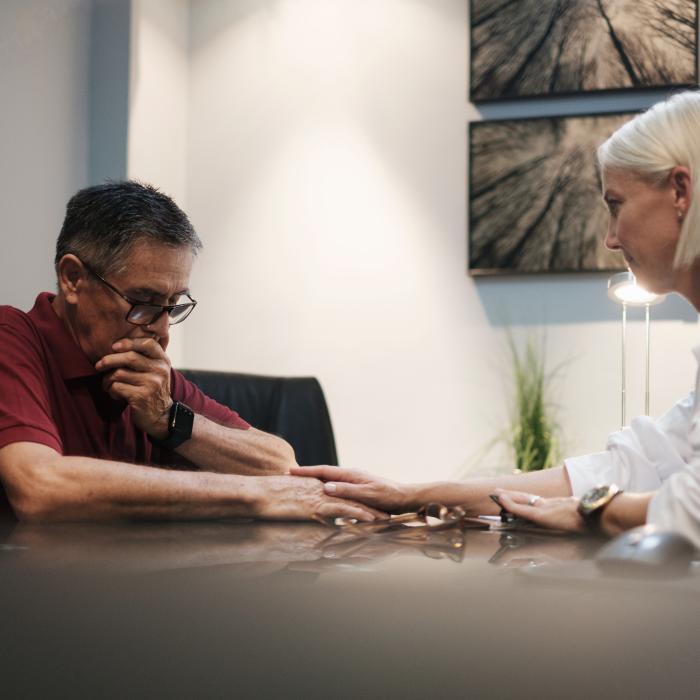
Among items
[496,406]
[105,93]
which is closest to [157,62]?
[105,93]

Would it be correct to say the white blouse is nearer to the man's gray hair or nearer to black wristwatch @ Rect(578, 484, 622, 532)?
black wristwatch @ Rect(578, 484, 622, 532)

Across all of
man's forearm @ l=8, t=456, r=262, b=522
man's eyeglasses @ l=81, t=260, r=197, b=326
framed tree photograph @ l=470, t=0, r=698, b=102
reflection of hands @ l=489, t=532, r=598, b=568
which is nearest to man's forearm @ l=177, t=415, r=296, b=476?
man's eyeglasses @ l=81, t=260, r=197, b=326

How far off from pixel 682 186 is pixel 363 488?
23.3 inches

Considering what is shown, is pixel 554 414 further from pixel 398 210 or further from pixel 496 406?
pixel 398 210

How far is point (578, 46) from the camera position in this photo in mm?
3414

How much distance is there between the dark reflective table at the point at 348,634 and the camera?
0.22 meters

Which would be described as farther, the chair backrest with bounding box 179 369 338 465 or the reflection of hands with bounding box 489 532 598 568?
the chair backrest with bounding box 179 369 338 465

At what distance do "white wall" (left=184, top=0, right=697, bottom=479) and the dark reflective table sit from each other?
10.4 feet

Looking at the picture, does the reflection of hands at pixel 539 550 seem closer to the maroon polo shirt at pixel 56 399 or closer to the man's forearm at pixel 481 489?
the man's forearm at pixel 481 489

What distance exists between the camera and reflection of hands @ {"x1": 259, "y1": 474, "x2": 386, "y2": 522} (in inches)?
30.0

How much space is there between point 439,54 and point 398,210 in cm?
69

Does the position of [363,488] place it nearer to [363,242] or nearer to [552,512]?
[552,512]

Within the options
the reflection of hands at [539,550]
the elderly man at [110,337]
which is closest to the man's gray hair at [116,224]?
the elderly man at [110,337]

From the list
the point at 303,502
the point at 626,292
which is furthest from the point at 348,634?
the point at 626,292
